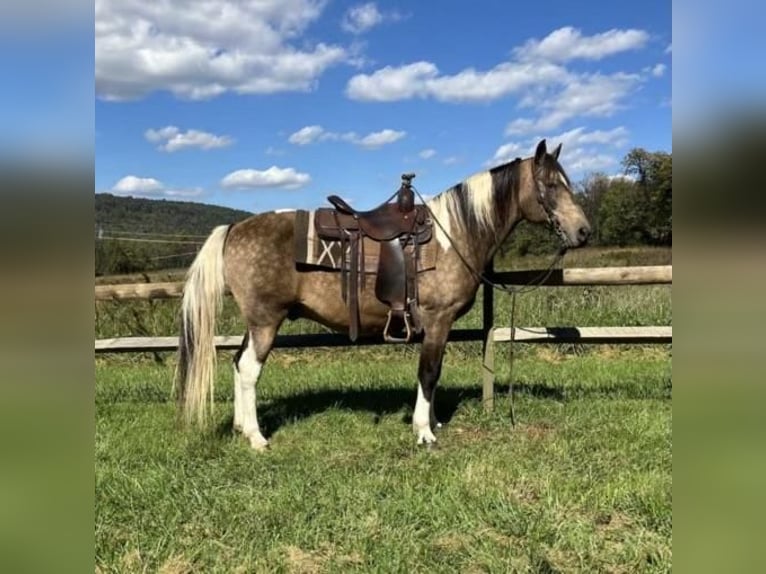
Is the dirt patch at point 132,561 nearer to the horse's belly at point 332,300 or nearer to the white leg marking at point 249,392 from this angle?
the white leg marking at point 249,392

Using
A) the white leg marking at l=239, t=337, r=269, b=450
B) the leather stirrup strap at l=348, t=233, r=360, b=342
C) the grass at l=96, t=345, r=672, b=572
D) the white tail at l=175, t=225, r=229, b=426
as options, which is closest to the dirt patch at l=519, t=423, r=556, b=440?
the grass at l=96, t=345, r=672, b=572

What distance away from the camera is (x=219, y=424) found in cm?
515

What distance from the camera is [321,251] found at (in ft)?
15.4

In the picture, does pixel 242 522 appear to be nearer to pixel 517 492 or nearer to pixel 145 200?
pixel 517 492

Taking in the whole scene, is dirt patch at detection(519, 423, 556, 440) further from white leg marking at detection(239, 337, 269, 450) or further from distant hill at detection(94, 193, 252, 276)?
distant hill at detection(94, 193, 252, 276)

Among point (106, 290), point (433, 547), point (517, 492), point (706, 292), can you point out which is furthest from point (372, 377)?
point (706, 292)

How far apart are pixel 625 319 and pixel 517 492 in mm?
6626

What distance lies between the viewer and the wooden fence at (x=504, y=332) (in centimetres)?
550

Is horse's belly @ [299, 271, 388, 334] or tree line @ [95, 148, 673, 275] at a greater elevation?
tree line @ [95, 148, 673, 275]

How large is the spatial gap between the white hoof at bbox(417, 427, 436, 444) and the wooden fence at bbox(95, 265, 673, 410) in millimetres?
925

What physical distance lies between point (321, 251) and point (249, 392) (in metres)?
1.25

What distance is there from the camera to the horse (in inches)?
185

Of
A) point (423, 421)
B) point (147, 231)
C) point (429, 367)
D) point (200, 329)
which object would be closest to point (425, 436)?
point (423, 421)

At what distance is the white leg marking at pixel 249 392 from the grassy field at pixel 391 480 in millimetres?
121
